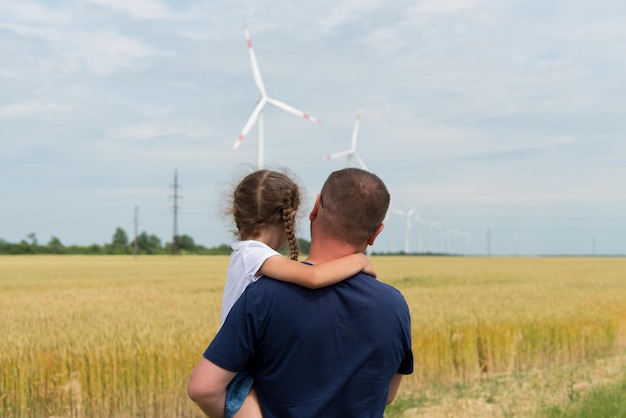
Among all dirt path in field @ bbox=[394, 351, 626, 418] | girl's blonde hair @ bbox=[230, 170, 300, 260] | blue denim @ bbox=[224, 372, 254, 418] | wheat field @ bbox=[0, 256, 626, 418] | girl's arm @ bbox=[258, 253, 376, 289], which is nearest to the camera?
girl's arm @ bbox=[258, 253, 376, 289]

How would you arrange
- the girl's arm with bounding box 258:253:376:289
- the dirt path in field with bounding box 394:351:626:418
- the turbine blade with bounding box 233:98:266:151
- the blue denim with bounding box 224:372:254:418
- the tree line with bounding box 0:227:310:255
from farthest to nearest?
the tree line with bounding box 0:227:310:255, the turbine blade with bounding box 233:98:266:151, the dirt path in field with bounding box 394:351:626:418, the blue denim with bounding box 224:372:254:418, the girl's arm with bounding box 258:253:376:289

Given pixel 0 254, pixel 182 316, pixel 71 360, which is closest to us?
pixel 71 360

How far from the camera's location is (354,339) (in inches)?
105

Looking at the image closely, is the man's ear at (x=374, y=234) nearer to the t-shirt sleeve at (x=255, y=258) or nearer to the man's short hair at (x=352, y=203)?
the man's short hair at (x=352, y=203)

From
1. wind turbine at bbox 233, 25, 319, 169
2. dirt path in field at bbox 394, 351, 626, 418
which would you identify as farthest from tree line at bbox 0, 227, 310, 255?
dirt path in field at bbox 394, 351, 626, 418

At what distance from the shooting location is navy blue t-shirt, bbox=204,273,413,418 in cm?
259

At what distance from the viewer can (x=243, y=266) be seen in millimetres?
2850

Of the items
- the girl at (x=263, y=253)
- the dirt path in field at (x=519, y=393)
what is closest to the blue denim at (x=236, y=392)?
the girl at (x=263, y=253)

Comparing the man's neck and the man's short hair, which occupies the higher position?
the man's short hair

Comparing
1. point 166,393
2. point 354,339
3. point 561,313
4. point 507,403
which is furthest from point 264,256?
point 561,313

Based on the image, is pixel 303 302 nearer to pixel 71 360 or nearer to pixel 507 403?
pixel 71 360

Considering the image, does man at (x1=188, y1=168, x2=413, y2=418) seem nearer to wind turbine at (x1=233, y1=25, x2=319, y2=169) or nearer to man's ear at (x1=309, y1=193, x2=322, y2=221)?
man's ear at (x1=309, y1=193, x2=322, y2=221)

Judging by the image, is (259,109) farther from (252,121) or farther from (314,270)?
A: (314,270)

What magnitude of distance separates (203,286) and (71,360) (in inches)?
1023
